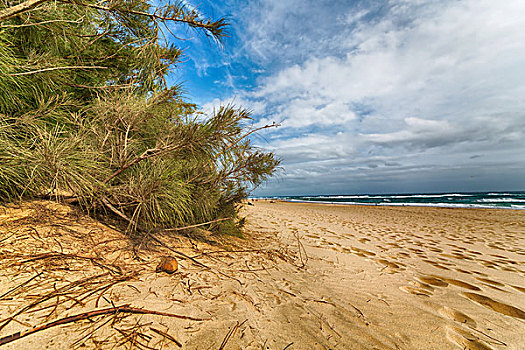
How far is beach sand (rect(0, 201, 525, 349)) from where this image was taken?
1.16 metres

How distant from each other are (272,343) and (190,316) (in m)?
0.54

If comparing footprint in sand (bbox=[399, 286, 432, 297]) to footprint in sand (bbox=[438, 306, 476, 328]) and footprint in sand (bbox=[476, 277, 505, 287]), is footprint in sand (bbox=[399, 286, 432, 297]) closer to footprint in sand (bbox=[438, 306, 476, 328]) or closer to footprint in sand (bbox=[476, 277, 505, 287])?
footprint in sand (bbox=[438, 306, 476, 328])

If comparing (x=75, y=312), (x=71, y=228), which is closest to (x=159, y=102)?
(x=71, y=228)

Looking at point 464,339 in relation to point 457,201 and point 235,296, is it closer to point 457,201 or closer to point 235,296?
point 235,296

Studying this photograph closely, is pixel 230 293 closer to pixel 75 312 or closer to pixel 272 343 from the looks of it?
pixel 272 343

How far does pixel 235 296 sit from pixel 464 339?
Answer: 1.59m

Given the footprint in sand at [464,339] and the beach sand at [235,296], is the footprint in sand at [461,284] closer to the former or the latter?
the beach sand at [235,296]

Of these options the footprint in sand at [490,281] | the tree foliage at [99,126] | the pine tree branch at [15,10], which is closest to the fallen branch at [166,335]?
the tree foliage at [99,126]

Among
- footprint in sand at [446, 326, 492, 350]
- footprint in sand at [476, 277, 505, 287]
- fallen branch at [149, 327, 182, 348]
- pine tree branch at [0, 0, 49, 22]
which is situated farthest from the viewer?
footprint in sand at [476, 277, 505, 287]

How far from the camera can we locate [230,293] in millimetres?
1726

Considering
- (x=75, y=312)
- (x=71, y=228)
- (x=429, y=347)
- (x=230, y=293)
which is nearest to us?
(x=75, y=312)

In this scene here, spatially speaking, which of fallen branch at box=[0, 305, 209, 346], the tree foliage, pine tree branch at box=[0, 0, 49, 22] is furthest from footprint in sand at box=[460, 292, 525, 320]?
pine tree branch at box=[0, 0, 49, 22]

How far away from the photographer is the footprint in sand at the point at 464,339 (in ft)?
4.31

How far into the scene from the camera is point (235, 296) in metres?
1.69
